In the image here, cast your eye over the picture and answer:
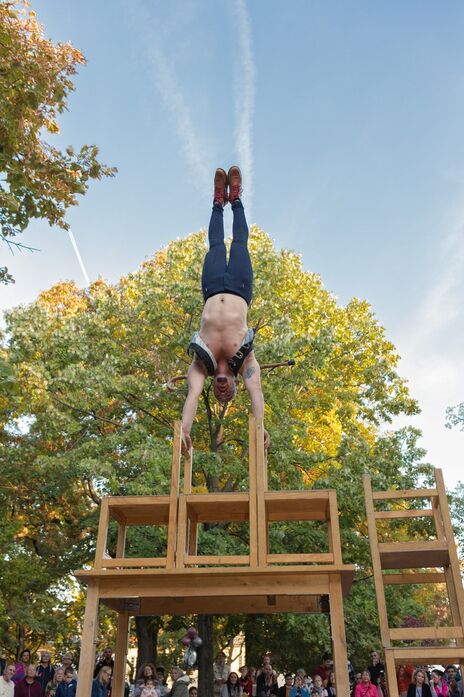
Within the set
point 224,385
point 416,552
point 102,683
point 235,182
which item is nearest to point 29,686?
point 102,683

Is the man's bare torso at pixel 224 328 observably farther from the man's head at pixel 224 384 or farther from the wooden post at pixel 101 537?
the wooden post at pixel 101 537

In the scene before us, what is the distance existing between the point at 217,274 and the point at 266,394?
6935mm

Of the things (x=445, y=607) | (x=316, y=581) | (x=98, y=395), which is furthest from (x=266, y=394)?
(x=445, y=607)

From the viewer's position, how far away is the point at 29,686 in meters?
8.16

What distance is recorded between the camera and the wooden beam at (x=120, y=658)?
6661mm

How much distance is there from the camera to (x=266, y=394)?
1336cm

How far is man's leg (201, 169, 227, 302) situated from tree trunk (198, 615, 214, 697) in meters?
8.18

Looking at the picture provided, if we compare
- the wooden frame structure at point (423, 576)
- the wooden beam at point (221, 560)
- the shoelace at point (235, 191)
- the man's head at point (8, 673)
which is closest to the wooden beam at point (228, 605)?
the wooden frame structure at point (423, 576)

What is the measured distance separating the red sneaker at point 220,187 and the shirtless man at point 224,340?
2.14ft

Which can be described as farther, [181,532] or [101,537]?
[101,537]

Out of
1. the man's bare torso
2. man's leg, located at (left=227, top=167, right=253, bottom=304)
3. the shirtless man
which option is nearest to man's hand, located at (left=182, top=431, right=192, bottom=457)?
the shirtless man

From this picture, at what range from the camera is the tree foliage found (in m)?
12.3

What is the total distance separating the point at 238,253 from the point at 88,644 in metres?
4.22

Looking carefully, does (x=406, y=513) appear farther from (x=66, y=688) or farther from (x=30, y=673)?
(x=30, y=673)
